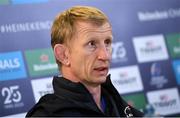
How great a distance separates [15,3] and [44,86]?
0.58m

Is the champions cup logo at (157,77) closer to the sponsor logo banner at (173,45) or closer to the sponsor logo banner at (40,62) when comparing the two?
the sponsor logo banner at (173,45)

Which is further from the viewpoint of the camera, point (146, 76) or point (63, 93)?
point (146, 76)

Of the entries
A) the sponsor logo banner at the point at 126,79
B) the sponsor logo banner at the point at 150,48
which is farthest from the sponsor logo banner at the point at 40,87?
the sponsor logo banner at the point at 150,48

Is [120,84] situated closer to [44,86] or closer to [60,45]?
[44,86]

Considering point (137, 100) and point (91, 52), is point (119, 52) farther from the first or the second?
point (91, 52)

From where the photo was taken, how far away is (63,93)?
1606 mm

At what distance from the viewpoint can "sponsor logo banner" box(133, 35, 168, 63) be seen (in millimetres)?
3334

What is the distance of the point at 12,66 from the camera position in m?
2.74

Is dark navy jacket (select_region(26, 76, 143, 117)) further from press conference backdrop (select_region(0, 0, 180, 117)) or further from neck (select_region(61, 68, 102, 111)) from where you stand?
press conference backdrop (select_region(0, 0, 180, 117))

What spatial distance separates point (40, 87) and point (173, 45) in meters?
1.27

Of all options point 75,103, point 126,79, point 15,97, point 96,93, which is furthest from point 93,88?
point 126,79

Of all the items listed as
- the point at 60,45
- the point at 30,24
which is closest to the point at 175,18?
the point at 30,24

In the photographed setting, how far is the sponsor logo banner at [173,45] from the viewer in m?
3.50

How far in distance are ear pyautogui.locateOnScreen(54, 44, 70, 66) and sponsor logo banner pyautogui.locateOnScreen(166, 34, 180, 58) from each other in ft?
6.40
